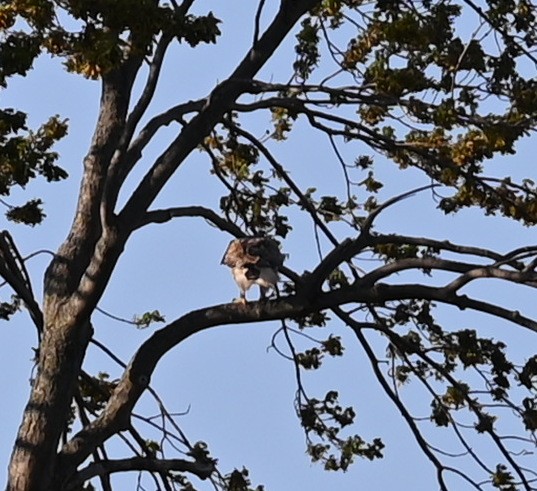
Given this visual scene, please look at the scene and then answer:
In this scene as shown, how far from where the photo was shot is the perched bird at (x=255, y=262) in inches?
413

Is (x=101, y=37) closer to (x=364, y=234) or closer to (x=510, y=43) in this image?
(x=364, y=234)

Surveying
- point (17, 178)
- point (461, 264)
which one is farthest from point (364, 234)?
point (17, 178)

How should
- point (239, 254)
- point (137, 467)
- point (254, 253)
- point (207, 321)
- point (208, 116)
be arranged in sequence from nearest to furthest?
point (207, 321)
point (137, 467)
point (208, 116)
point (254, 253)
point (239, 254)

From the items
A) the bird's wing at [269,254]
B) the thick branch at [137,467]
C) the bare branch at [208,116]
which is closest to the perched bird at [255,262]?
the bird's wing at [269,254]

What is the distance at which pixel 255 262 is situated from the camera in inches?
416

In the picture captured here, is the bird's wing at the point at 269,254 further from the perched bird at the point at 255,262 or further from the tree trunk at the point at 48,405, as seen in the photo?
the tree trunk at the point at 48,405

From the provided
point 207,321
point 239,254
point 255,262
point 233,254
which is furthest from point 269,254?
point 207,321

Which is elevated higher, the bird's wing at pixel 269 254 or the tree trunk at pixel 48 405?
the bird's wing at pixel 269 254

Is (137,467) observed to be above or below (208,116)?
below

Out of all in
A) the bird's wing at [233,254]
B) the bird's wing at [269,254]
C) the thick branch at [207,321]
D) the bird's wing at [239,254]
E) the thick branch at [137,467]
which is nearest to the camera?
the thick branch at [207,321]

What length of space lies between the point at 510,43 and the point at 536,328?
2.14 meters

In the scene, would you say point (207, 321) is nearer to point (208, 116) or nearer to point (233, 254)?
point (233, 254)

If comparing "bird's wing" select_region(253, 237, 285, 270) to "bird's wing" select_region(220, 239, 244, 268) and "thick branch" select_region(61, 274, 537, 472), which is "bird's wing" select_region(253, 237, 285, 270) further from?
"thick branch" select_region(61, 274, 537, 472)

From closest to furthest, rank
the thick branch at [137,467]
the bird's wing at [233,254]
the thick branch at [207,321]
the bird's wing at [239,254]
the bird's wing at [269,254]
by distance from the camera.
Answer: the thick branch at [207,321] → the thick branch at [137,467] → the bird's wing at [269,254] → the bird's wing at [239,254] → the bird's wing at [233,254]
